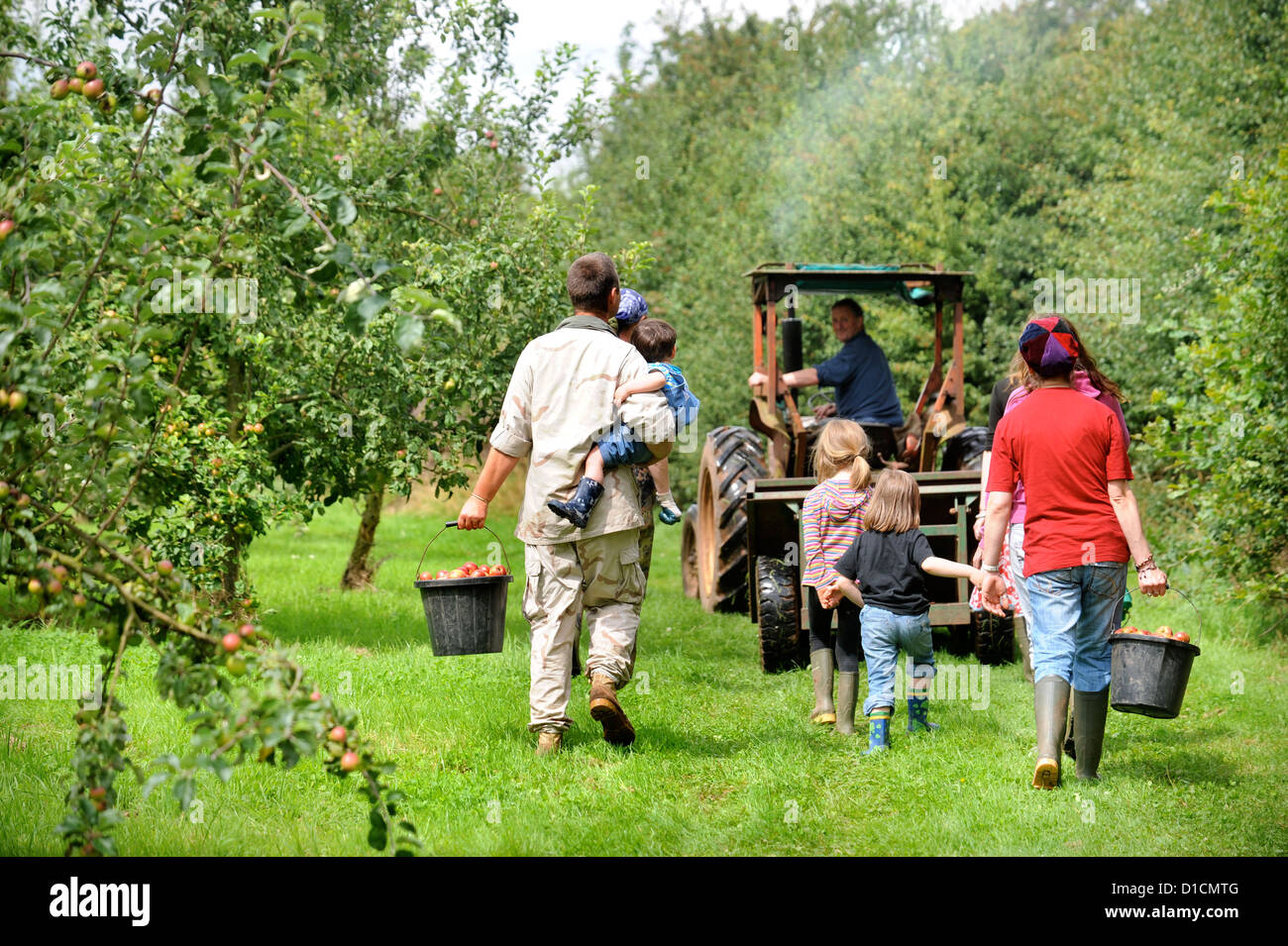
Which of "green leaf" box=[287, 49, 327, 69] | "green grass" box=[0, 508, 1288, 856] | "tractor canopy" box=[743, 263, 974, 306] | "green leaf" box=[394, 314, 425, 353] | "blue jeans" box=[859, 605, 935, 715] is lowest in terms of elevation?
"green grass" box=[0, 508, 1288, 856]

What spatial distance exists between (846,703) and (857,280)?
3856 mm

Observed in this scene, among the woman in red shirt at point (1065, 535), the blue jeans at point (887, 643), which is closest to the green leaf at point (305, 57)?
the woman in red shirt at point (1065, 535)

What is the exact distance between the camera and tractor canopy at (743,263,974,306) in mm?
8422

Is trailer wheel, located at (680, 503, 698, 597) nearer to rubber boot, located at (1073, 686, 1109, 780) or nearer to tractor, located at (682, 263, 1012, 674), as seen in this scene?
tractor, located at (682, 263, 1012, 674)

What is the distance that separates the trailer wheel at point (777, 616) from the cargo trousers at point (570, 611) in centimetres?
197

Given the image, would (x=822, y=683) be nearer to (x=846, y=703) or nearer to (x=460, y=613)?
(x=846, y=703)

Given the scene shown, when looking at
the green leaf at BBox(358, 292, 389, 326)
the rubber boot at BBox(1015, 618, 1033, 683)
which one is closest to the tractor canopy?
the rubber boot at BBox(1015, 618, 1033, 683)

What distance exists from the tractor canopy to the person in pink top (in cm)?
271

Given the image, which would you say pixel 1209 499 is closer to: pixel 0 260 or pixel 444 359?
pixel 444 359

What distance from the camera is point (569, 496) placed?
16.7ft

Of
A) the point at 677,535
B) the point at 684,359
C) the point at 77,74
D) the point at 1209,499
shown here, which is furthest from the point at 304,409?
the point at 684,359

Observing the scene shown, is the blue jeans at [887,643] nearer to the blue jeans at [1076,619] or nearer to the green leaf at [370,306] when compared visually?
the blue jeans at [1076,619]

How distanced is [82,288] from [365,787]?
137 centimetres

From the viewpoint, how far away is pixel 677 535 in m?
18.1
